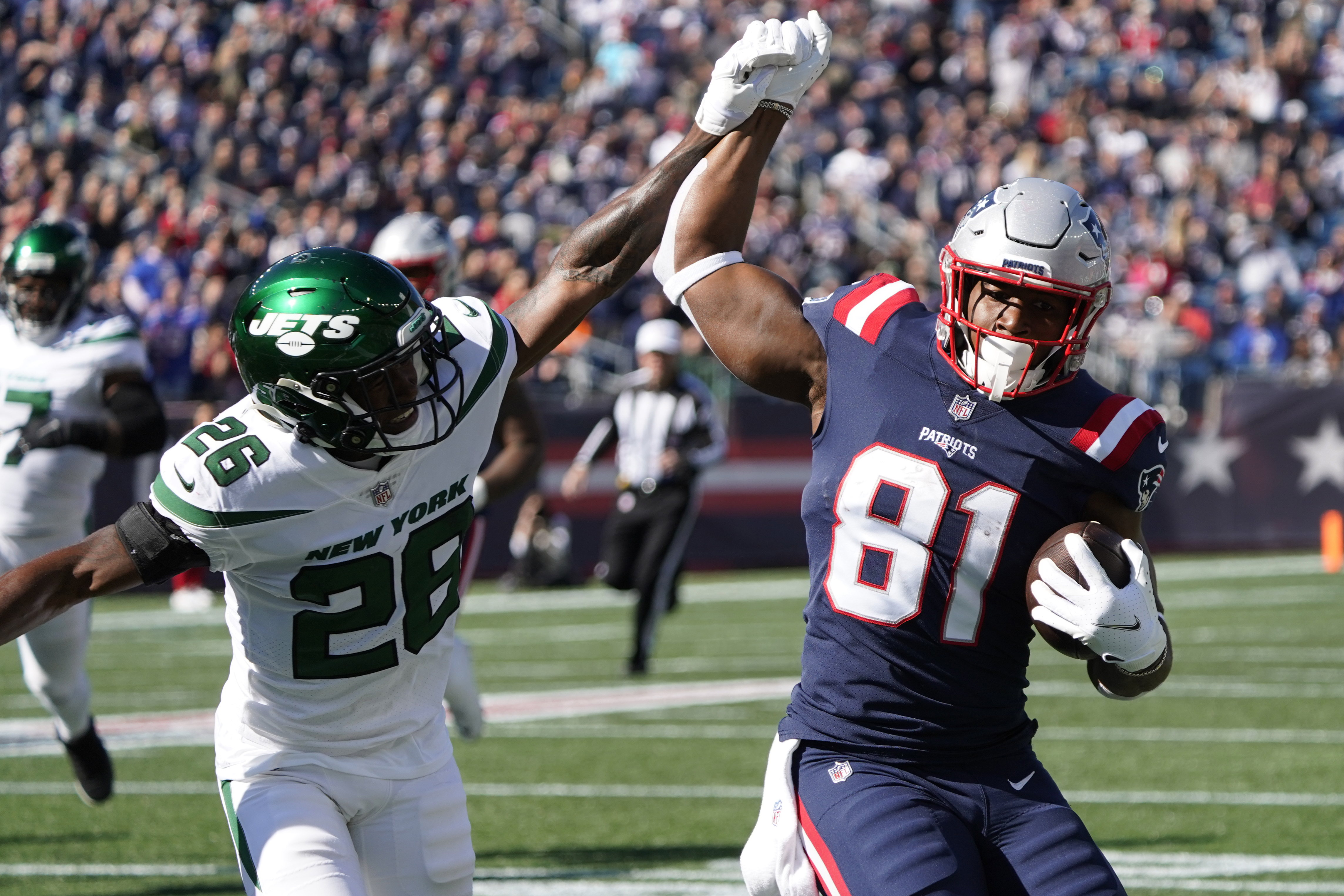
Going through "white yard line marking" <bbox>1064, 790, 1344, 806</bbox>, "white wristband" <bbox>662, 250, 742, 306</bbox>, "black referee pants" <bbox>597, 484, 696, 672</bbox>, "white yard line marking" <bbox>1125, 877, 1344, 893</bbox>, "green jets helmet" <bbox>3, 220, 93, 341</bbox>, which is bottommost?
"black referee pants" <bbox>597, 484, 696, 672</bbox>

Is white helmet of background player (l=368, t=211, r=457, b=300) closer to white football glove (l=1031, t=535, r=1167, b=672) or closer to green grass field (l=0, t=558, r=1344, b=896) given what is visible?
green grass field (l=0, t=558, r=1344, b=896)

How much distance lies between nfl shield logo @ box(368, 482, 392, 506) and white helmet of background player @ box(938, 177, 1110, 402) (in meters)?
1.05

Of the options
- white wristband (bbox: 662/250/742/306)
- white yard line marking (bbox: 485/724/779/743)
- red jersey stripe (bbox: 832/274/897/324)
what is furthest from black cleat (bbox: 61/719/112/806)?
red jersey stripe (bbox: 832/274/897/324)

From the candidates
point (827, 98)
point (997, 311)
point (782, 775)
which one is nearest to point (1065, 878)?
point (782, 775)

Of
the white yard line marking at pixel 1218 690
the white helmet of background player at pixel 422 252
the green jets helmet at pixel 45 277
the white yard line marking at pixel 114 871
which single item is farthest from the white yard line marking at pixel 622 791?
the white yard line marking at pixel 1218 690

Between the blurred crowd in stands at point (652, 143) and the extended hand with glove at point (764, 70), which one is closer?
the extended hand with glove at point (764, 70)

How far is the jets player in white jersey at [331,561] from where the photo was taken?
122 inches

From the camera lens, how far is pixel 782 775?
3273 mm

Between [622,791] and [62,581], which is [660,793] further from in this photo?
[62,581]

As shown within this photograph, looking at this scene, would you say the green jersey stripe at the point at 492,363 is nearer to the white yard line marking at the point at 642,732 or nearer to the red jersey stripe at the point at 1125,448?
the red jersey stripe at the point at 1125,448

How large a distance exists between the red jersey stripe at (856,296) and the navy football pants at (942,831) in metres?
0.81

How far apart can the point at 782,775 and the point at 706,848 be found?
2596 millimetres

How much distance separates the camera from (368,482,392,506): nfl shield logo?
10.7 ft

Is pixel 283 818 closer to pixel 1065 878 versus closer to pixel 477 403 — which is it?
pixel 477 403
